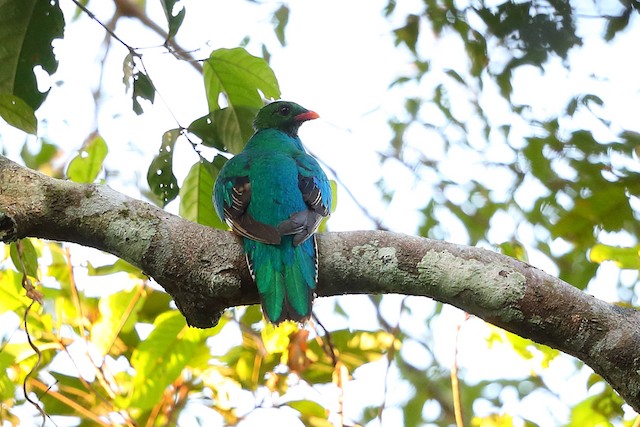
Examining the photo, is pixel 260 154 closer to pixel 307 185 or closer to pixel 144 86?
pixel 307 185

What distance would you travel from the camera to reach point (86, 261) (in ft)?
13.1

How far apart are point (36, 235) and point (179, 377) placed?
1.67 meters

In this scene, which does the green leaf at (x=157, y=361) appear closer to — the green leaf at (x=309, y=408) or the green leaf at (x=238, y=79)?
the green leaf at (x=309, y=408)

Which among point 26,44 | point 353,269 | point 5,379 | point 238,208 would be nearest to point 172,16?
point 26,44

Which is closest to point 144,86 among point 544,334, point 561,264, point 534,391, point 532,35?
point 532,35

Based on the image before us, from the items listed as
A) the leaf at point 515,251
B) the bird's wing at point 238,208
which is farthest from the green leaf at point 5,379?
the leaf at point 515,251

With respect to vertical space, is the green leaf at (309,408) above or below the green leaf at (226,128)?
below

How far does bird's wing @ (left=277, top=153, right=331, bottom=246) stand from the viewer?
302cm

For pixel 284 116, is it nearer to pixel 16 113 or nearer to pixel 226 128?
pixel 226 128

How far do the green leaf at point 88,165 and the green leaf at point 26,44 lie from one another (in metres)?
0.48

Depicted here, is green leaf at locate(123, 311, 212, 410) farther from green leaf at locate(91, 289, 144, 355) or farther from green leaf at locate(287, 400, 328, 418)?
green leaf at locate(287, 400, 328, 418)

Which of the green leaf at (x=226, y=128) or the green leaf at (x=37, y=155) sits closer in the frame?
the green leaf at (x=226, y=128)

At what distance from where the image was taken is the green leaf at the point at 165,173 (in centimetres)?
339

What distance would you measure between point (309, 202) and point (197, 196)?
0.50 metres
